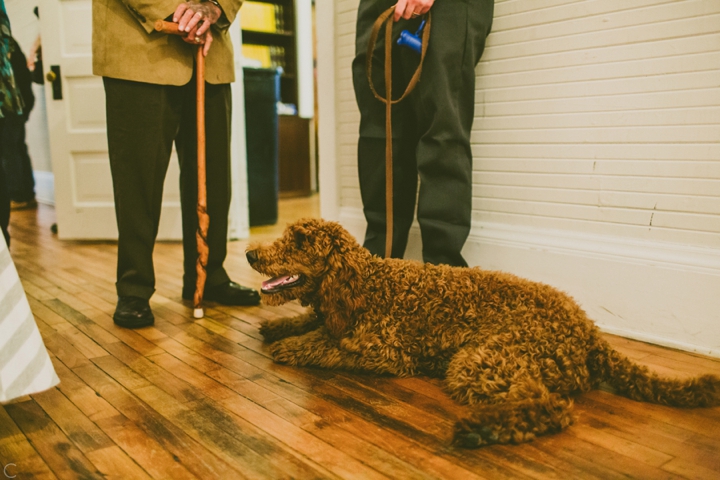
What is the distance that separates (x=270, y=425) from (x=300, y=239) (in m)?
0.51

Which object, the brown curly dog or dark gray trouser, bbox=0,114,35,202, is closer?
the brown curly dog

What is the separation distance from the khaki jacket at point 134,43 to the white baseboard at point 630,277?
1.38 metres

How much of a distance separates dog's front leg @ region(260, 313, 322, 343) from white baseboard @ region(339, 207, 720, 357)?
83 cm

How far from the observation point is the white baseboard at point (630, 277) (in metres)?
1.70

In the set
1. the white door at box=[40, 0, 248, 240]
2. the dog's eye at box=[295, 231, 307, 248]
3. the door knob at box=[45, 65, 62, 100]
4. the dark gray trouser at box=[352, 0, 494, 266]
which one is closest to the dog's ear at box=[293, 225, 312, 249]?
the dog's eye at box=[295, 231, 307, 248]

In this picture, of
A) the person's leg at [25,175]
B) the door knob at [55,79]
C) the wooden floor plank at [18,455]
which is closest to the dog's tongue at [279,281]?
the wooden floor plank at [18,455]

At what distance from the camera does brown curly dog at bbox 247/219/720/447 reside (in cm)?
130

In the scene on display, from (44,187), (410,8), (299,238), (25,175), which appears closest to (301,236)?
(299,238)

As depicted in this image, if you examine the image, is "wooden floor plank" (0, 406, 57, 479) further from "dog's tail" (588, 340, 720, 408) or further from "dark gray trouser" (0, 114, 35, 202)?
"dark gray trouser" (0, 114, 35, 202)

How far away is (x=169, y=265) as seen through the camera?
3.00 metres

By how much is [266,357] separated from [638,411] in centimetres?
102

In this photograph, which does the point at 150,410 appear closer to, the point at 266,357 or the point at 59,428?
the point at 59,428

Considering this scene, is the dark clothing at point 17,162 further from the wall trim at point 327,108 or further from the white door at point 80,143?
the wall trim at point 327,108

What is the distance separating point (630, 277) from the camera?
1.84 m
